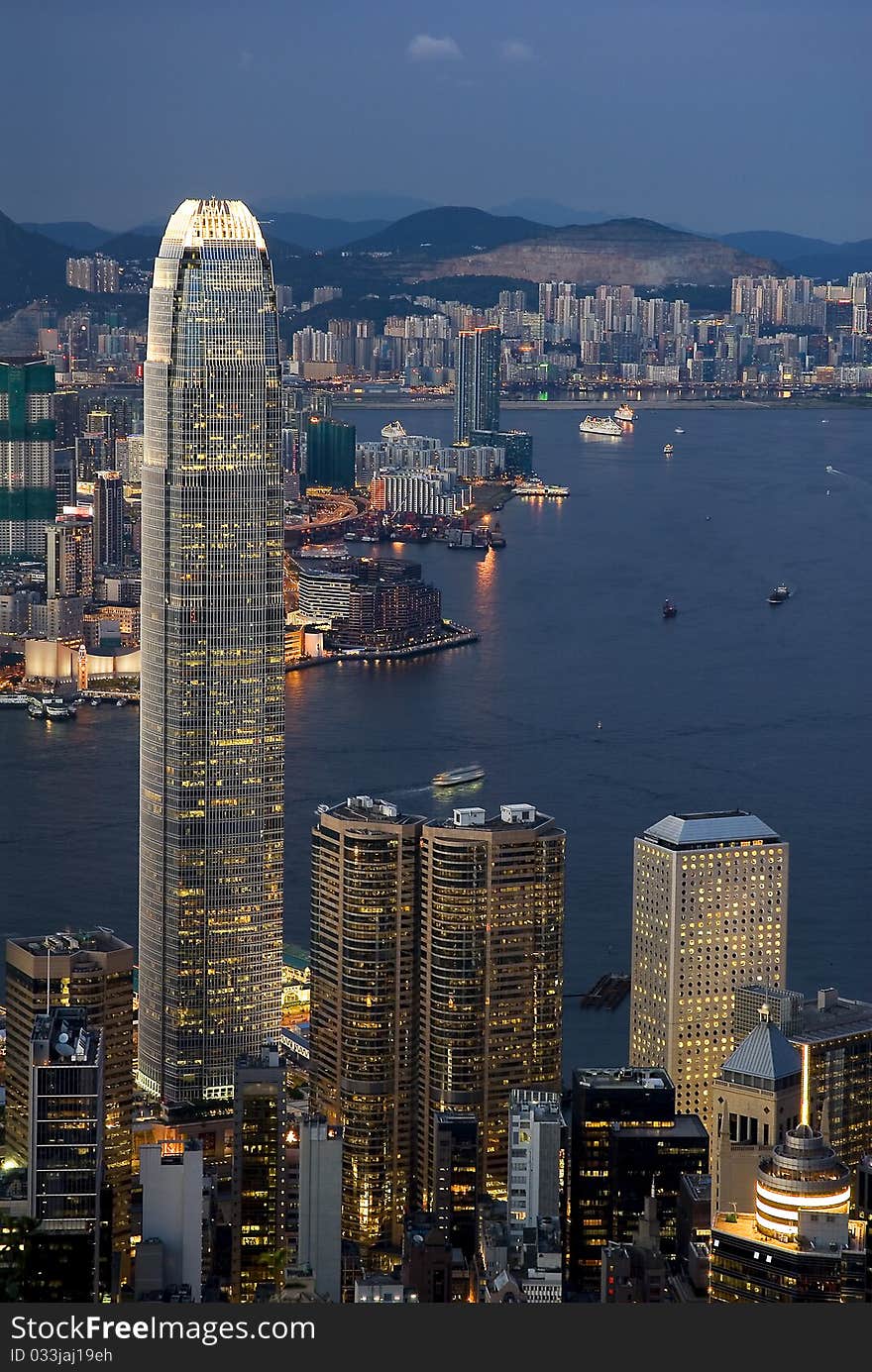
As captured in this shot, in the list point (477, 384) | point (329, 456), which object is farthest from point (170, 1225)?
point (477, 384)

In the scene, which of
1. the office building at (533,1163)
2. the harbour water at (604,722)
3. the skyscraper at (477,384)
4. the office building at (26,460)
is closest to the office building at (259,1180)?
the office building at (533,1163)

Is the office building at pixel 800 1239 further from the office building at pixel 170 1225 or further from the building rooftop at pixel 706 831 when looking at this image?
the building rooftop at pixel 706 831

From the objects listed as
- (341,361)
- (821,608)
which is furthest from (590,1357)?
(341,361)

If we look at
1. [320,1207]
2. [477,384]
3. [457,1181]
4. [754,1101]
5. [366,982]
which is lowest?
[457,1181]

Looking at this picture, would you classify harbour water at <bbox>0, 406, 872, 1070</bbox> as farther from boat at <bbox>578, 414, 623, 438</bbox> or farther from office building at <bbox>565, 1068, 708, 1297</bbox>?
boat at <bbox>578, 414, 623, 438</bbox>

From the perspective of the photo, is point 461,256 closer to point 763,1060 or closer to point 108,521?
point 108,521

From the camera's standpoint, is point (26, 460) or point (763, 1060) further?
point (26, 460)
